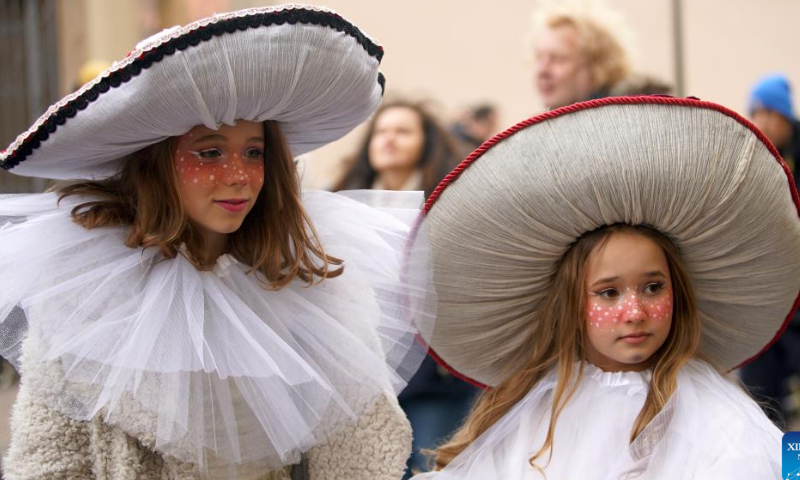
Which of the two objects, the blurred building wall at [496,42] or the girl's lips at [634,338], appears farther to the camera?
the blurred building wall at [496,42]

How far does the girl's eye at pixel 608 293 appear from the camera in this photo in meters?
2.55

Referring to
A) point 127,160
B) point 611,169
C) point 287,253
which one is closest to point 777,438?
point 611,169

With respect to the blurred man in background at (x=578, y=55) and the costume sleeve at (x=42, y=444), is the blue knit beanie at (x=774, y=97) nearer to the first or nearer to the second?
the blurred man in background at (x=578, y=55)

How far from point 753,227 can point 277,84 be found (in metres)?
1.10

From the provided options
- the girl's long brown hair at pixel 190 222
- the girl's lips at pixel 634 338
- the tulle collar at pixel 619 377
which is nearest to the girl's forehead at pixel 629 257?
the girl's lips at pixel 634 338

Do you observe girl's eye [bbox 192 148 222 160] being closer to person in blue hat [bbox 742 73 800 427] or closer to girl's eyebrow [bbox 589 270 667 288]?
girl's eyebrow [bbox 589 270 667 288]

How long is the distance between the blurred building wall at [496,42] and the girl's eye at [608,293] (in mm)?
5274

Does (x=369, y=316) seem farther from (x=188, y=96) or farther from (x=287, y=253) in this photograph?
(x=188, y=96)

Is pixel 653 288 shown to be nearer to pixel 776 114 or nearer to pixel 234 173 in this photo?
pixel 234 173

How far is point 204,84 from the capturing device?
2.25 meters

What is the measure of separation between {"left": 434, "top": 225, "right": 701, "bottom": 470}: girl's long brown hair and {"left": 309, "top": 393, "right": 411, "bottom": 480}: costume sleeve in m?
0.16

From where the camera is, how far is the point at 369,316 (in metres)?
2.66

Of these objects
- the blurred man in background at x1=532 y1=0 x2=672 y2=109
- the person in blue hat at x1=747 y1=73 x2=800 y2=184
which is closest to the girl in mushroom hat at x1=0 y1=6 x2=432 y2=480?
the blurred man in background at x1=532 y1=0 x2=672 y2=109

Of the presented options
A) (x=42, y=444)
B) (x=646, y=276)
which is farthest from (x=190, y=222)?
(x=646, y=276)
